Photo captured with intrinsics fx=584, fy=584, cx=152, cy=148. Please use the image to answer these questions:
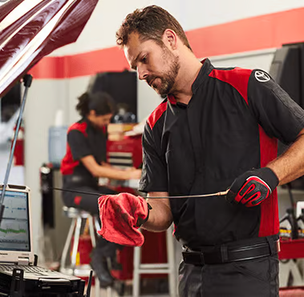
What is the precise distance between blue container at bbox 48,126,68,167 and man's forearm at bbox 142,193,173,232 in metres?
4.00

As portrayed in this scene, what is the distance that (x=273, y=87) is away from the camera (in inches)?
66.8

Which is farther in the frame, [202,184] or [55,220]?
[55,220]

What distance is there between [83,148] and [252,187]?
342cm

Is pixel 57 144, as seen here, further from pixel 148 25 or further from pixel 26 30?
pixel 26 30

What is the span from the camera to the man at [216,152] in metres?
1.70

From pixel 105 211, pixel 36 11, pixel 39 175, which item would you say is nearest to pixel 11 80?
pixel 36 11

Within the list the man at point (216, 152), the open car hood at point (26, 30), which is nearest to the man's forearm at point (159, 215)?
the man at point (216, 152)

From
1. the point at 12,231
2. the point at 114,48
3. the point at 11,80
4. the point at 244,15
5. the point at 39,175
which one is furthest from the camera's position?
the point at 39,175

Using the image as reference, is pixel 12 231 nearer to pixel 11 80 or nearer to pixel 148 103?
pixel 11 80

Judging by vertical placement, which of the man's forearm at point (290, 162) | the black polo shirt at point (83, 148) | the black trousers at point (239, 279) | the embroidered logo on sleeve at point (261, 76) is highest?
the black polo shirt at point (83, 148)

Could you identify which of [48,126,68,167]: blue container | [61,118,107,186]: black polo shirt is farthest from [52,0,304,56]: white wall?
[61,118,107,186]: black polo shirt

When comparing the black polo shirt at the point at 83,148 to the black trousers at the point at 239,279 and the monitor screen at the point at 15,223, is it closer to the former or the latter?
the monitor screen at the point at 15,223

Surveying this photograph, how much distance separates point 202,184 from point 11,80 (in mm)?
636

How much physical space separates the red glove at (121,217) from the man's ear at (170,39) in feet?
1.56
